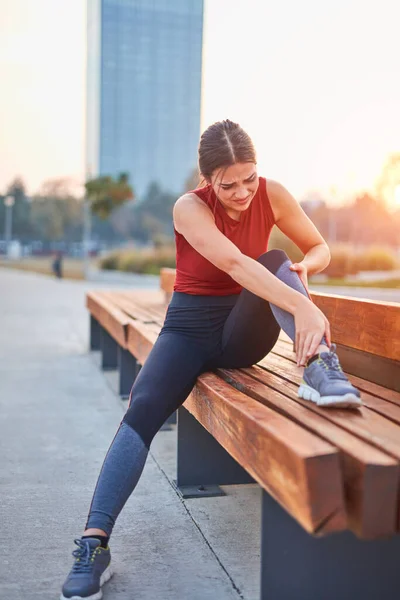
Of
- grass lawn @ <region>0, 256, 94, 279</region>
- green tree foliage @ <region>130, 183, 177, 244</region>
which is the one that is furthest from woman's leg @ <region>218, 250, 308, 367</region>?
green tree foliage @ <region>130, 183, 177, 244</region>

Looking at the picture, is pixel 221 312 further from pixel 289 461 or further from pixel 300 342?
pixel 289 461

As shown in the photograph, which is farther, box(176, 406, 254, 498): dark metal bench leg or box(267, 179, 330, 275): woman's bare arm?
box(176, 406, 254, 498): dark metal bench leg

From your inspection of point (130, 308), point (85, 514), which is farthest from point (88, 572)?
point (130, 308)

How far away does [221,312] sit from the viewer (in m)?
2.67

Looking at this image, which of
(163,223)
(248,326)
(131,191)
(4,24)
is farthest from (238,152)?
(163,223)

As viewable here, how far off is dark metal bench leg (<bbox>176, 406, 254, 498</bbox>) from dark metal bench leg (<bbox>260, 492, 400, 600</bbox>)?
45.2 inches

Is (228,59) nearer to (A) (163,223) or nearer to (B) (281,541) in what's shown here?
(B) (281,541)

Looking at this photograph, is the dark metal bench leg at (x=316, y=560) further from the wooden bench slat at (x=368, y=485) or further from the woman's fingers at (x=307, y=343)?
the woman's fingers at (x=307, y=343)

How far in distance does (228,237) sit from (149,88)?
67174 millimetres

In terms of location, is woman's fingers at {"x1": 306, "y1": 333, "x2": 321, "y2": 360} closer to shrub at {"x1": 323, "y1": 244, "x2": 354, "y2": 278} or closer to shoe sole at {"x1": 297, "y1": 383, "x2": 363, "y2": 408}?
shoe sole at {"x1": 297, "y1": 383, "x2": 363, "y2": 408}

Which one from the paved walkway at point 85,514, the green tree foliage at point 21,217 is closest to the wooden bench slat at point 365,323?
the paved walkway at point 85,514

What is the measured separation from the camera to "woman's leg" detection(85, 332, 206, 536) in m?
2.21

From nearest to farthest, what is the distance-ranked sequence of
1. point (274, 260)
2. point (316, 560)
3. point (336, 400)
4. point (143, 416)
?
point (316, 560) → point (336, 400) → point (143, 416) → point (274, 260)

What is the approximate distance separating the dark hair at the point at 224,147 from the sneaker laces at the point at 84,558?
129cm
